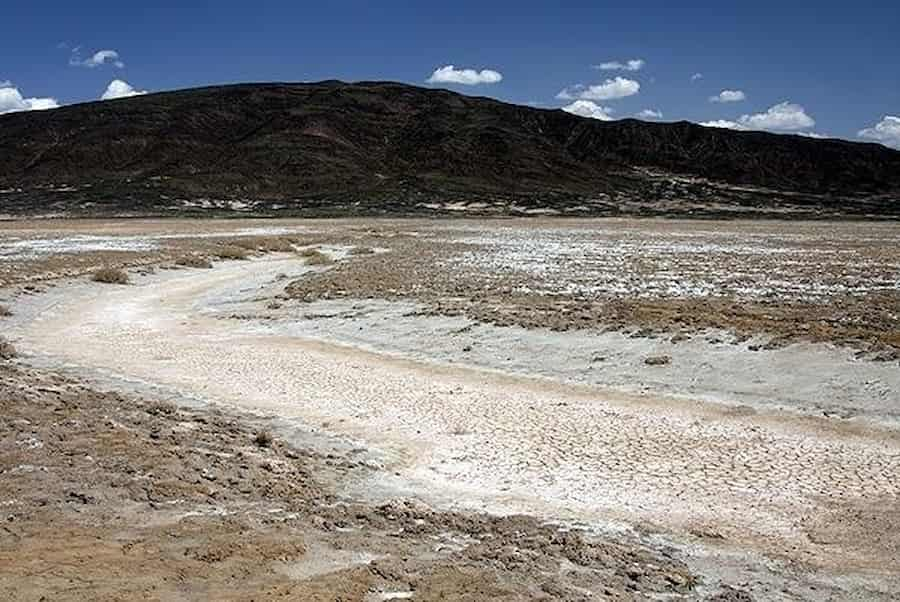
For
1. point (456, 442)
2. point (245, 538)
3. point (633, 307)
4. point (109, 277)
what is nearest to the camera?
point (245, 538)

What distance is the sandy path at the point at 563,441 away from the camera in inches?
384

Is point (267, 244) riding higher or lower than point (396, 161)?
lower

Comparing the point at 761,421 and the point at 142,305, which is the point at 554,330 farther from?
the point at 142,305

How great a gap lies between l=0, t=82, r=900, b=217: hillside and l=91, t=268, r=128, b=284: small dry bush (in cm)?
6871

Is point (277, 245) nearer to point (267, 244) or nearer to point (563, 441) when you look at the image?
point (267, 244)

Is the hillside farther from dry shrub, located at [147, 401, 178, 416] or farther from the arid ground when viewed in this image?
dry shrub, located at [147, 401, 178, 416]

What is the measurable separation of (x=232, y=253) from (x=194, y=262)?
516cm

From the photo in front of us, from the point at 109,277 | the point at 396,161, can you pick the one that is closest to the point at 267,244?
the point at 109,277

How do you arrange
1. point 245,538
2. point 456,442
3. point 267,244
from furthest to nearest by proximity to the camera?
point 267,244 → point 456,442 → point 245,538

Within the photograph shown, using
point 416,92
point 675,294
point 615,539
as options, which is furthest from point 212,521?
point 416,92

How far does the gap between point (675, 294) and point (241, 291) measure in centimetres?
1442

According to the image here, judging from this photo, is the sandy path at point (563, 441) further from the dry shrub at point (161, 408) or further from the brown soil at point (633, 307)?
the brown soil at point (633, 307)

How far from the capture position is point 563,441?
1264 cm

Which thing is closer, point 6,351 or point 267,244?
point 6,351
